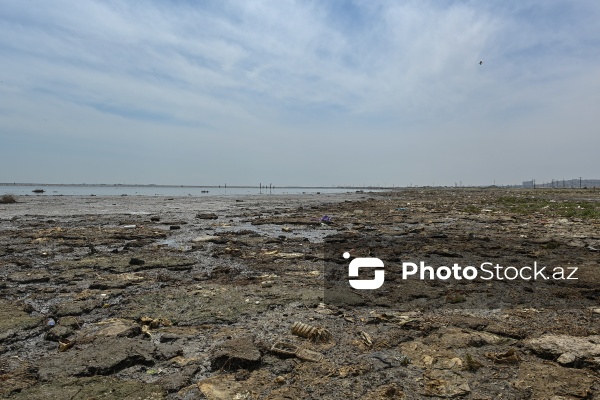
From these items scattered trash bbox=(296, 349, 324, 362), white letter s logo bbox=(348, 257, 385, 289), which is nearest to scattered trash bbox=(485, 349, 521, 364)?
scattered trash bbox=(296, 349, 324, 362)

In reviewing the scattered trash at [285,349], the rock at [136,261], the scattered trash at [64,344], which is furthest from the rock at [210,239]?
the scattered trash at [285,349]

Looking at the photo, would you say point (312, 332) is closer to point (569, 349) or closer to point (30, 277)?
point (569, 349)

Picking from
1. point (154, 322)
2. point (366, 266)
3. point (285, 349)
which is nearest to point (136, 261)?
point (154, 322)

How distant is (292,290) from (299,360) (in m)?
2.50

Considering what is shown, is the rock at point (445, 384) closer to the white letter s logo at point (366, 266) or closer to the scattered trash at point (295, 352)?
the scattered trash at point (295, 352)

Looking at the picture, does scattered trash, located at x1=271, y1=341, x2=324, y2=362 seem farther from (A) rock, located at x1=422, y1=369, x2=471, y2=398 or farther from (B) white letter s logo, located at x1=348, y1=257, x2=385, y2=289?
(B) white letter s logo, located at x1=348, y1=257, x2=385, y2=289

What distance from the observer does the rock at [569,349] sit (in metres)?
3.49

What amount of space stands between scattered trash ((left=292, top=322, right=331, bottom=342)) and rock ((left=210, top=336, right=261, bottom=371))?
57cm

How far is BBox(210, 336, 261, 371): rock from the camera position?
3.62 m

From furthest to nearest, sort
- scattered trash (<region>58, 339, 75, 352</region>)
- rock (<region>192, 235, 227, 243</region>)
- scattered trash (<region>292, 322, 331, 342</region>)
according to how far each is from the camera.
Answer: rock (<region>192, 235, 227, 243</region>) → scattered trash (<region>292, 322, 331, 342</region>) → scattered trash (<region>58, 339, 75, 352</region>)

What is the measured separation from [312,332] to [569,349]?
2.52 metres

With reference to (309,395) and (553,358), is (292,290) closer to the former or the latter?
(309,395)

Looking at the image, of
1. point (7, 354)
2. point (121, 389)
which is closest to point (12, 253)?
point (7, 354)

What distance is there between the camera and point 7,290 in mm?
6219
